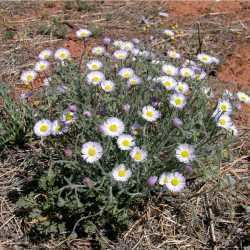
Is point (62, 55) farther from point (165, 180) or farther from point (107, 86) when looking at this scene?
point (165, 180)

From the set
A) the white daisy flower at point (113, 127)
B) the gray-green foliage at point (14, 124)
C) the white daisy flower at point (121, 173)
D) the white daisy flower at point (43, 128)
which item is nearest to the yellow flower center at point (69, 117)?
the white daisy flower at point (43, 128)

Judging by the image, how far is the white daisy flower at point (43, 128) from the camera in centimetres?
279

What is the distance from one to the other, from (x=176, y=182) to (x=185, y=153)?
0.18 metres

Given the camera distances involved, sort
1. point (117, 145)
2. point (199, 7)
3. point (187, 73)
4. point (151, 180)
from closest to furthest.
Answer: point (151, 180), point (117, 145), point (187, 73), point (199, 7)

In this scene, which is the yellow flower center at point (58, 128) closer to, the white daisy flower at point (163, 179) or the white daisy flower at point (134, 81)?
the white daisy flower at point (134, 81)

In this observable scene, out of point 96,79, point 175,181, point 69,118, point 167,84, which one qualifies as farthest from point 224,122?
point 69,118

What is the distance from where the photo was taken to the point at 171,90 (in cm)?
301

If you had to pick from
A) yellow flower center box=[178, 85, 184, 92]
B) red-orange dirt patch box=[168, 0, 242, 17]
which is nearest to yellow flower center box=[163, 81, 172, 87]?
yellow flower center box=[178, 85, 184, 92]

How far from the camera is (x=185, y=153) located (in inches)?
105

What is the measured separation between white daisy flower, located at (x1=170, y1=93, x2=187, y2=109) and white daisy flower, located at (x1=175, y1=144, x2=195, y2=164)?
0.29 metres

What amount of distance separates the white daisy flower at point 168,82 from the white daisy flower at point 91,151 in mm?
709

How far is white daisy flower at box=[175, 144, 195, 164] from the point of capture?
262cm

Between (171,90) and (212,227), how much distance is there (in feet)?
3.07

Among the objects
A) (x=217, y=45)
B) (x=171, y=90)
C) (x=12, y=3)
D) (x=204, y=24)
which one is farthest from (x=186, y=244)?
(x=12, y=3)
